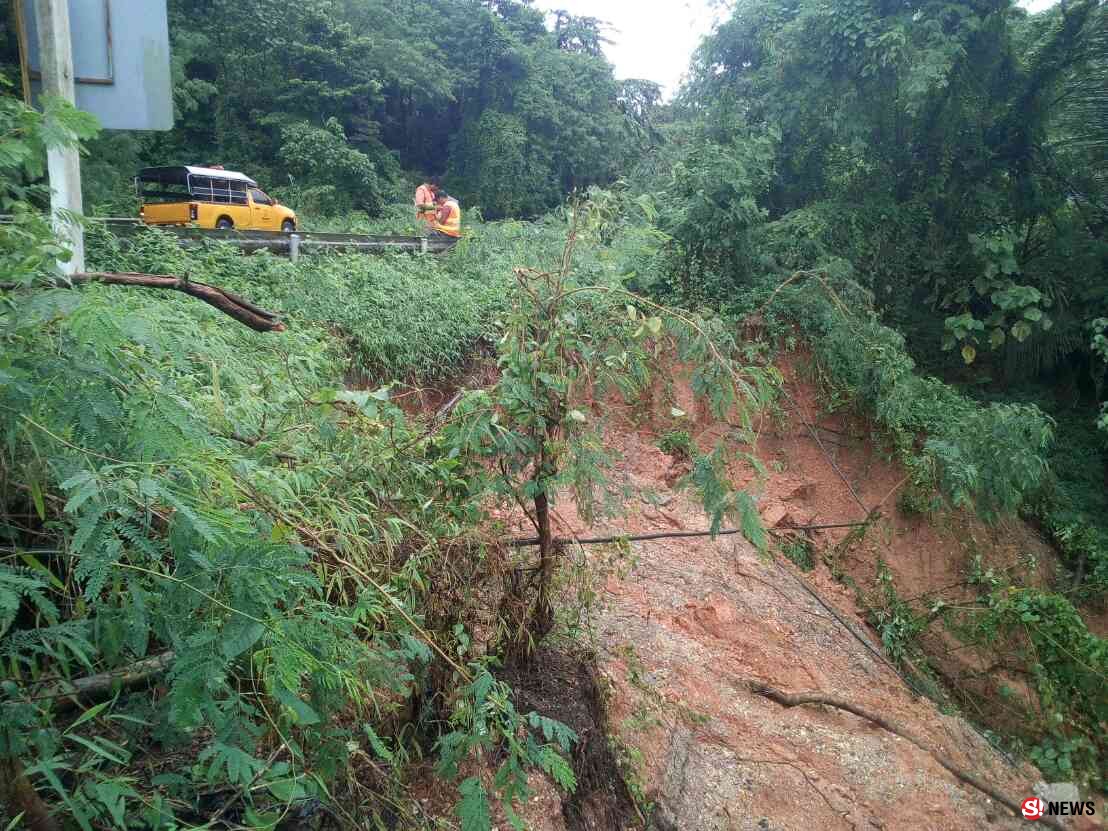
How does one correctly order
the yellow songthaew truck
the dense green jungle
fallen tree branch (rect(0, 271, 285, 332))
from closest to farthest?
the dense green jungle < fallen tree branch (rect(0, 271, 285, 332)) < the yellow songthaew truck

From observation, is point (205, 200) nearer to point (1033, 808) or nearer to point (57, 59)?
point (57, 59)

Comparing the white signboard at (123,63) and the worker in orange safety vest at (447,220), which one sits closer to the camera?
the white signboard at (123,63)

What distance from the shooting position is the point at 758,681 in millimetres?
5605

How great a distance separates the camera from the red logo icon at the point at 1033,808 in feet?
17.2

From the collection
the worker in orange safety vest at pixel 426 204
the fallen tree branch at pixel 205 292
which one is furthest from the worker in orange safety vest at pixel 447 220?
the fallen tree branch at pixel 205 292

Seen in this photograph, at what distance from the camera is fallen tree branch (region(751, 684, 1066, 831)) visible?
517 cm

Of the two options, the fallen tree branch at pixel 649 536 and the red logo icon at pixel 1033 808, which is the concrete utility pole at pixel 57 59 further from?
the red logo icon at pixel 1033 808

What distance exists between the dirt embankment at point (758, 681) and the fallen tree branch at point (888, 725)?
0.18ft

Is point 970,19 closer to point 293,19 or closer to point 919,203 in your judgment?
point 919,203

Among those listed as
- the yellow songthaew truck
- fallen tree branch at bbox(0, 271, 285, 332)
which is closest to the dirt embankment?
fallen tree branch at bbox(0, 271, 285, 332)

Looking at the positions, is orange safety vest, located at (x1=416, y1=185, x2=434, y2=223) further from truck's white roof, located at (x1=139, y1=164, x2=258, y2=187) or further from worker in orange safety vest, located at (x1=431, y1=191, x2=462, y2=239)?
truck's white roof, located at (x1=139, y1=164, x2=258, y2=187)

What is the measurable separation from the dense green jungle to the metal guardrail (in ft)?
0.82

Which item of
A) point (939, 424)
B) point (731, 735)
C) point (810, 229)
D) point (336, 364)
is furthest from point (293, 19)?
point (731, 735)

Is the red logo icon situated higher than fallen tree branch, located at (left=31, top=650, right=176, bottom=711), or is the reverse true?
fallen tree branch, located at (left=31, top=650, right=176, bottom=711)
